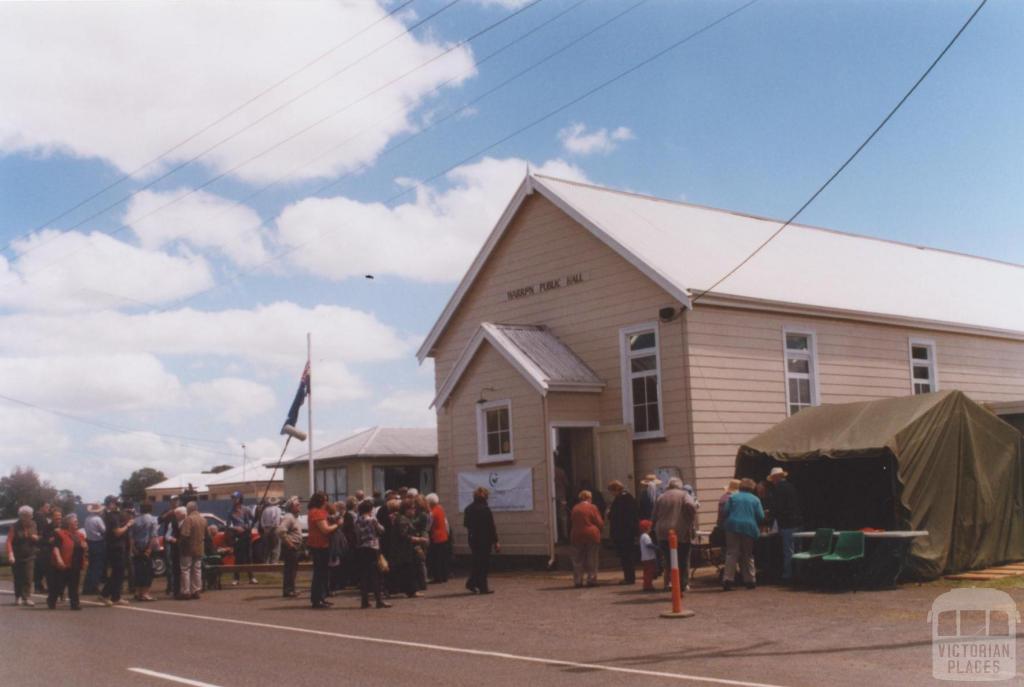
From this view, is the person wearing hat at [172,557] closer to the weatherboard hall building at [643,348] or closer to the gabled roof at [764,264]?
the weatherboard hall building at [643,348]

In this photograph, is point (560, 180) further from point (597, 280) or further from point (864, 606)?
point (864, 606)

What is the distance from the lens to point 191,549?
20.9m

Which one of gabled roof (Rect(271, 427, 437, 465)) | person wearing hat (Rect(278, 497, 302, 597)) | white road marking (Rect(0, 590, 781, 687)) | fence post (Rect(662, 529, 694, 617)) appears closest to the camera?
white road marking (Rect(0, 590, 781, 687))

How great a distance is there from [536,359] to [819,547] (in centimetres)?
777

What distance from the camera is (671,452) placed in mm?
22656

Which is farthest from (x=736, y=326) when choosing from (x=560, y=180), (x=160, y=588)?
(x=160, y=588)

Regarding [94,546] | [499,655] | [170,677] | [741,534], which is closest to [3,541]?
[94,546]

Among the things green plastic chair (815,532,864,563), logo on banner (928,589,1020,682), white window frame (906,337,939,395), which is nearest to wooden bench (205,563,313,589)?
green plastic chair (815,532,864,563)

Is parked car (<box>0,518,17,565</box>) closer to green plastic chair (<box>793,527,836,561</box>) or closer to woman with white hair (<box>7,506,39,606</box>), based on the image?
woman with white hair (<box>7,506,39,606</box>)

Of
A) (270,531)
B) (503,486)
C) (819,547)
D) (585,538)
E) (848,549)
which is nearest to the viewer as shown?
(848,549)

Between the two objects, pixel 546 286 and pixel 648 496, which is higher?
pixel 546 286

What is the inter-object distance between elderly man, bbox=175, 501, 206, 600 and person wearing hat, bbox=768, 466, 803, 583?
10.3m

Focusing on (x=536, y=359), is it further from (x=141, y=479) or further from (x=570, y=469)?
(x=141, y=479)

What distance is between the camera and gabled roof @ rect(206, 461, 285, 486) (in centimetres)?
6688
